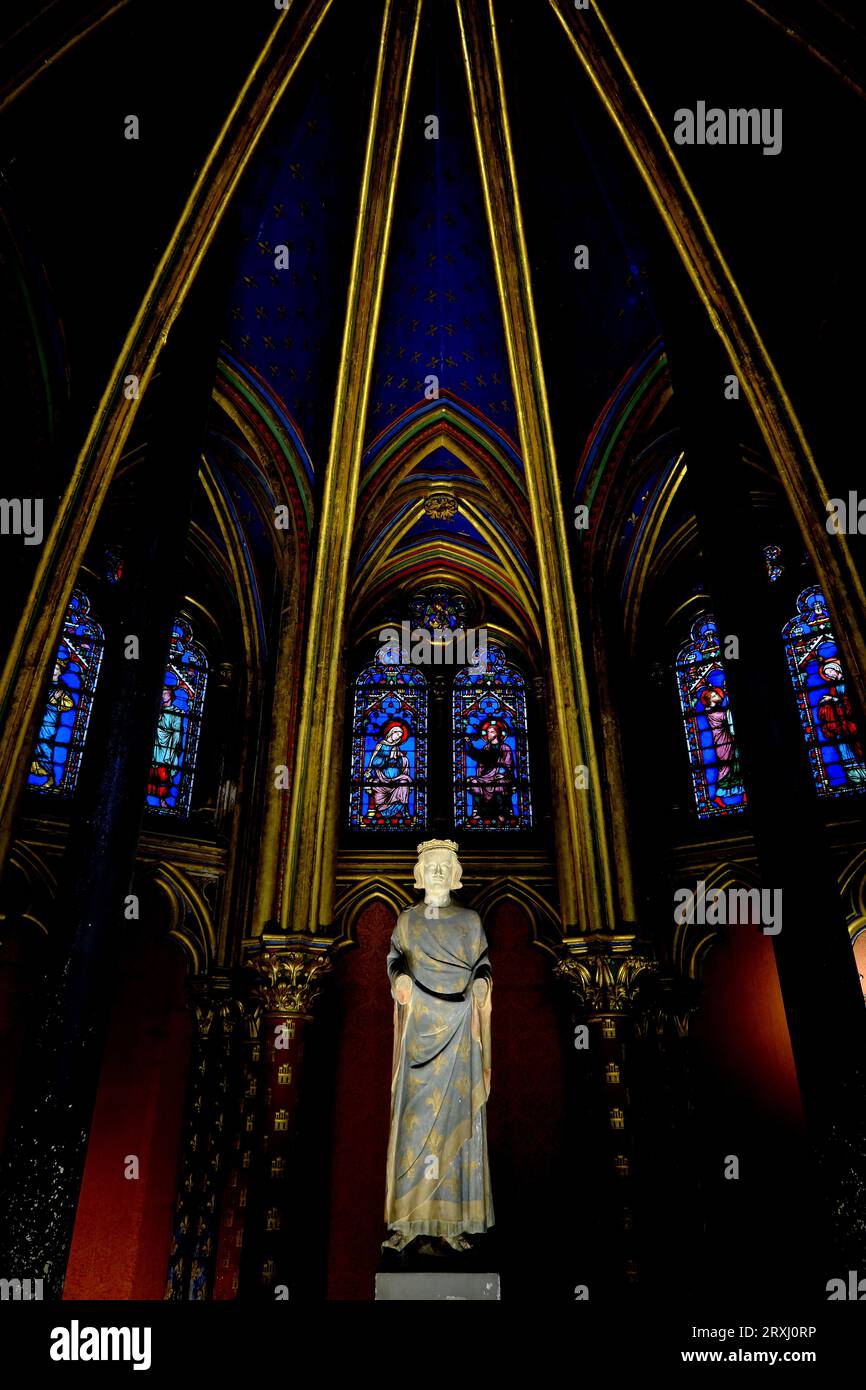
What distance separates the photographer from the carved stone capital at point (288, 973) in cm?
891

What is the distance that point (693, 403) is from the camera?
6855 millimetres

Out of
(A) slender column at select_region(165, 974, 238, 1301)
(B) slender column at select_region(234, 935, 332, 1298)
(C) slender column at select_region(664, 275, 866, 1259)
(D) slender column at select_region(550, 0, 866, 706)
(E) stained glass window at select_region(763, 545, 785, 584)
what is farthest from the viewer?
(E) stained glass window at select_region(763, 545, 785, 584)

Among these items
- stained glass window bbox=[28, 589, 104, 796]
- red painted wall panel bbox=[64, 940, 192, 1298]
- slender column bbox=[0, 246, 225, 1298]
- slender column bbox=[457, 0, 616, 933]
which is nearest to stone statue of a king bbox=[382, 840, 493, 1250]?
slender column bbox=[0, 246, 225, 1298]

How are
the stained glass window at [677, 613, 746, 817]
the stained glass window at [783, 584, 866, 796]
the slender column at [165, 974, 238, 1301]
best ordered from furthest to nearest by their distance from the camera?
1. the stained glass window at [677, 613, 746, 817]
2. the stained glass window at [783, 584, 866, 796]
3. the slender column at [165, 974, 238, 1301]

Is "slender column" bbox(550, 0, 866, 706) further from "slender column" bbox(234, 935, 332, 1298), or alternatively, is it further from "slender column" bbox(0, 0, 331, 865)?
"slender column" bbox(234, 935, 332, 1298)

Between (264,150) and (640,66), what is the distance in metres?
3.87

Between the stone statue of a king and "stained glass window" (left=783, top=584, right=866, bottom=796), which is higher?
"stained glass window" (left=783, top=584, right=866, bottom=796)

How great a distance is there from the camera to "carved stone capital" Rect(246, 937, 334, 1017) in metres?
8.91

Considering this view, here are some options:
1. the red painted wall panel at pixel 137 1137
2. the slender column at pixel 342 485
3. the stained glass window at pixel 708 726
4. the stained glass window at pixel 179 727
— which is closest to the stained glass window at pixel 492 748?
the stained glass window at pixel 708 726

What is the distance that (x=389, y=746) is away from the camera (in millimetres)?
11969

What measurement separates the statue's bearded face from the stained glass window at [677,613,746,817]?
5.98 m

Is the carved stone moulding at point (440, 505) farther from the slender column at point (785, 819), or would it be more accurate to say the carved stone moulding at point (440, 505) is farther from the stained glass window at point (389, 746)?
the slender column at point (785, 819)

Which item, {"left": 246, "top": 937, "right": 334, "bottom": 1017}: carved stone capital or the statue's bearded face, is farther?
{"left": 246, "top": 937, "right": 334, "bottom": 1017}: carved stone capital
